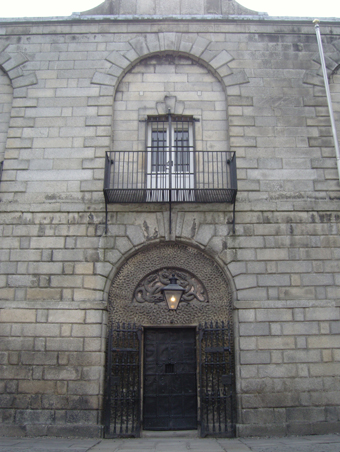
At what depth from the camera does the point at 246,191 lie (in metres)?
8.70

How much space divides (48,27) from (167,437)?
9824mm

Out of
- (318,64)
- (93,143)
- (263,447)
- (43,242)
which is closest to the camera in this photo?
(263,447)

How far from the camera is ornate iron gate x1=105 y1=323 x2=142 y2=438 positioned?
24.7 feet

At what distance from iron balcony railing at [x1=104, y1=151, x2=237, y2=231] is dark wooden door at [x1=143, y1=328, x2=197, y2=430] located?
9.36 feet

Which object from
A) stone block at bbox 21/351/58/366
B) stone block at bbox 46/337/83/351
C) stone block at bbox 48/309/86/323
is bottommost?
stone block at bbox 21/351/58/366

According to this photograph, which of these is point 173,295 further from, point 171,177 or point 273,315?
point 171,177

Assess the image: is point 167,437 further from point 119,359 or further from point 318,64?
point 318,64

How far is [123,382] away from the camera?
25.5ft

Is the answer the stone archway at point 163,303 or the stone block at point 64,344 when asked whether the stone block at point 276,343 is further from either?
the stone block at point 64,344

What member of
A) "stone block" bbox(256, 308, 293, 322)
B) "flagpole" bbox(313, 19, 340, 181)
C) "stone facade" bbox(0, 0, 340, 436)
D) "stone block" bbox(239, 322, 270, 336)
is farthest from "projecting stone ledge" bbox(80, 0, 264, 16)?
"stone block" bbox(239, 322, 270, 336)

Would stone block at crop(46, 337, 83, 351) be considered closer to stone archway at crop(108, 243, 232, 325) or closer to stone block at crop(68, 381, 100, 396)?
stone block at crop(68, 381, 100, 396)

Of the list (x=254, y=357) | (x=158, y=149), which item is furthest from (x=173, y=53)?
(x=254, y=357)

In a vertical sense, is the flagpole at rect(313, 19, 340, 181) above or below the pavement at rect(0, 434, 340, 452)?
above

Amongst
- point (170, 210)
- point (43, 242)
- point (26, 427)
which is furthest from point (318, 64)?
point (26, 427)
